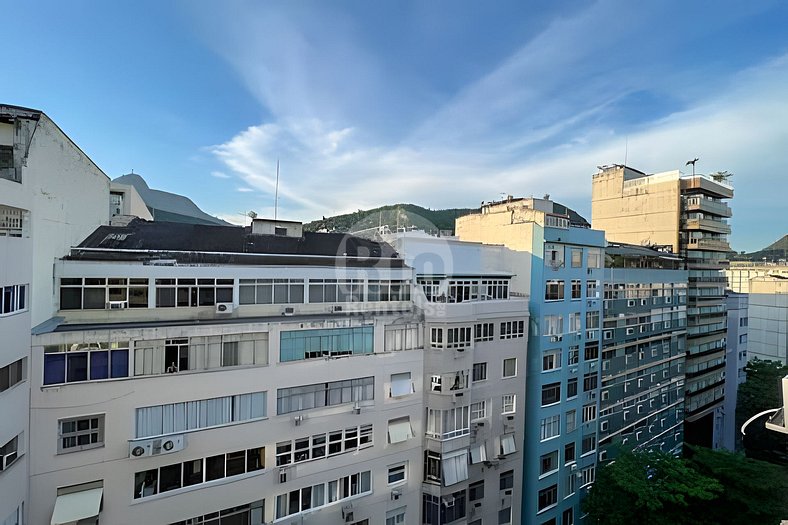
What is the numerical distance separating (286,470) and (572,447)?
16.2 metres

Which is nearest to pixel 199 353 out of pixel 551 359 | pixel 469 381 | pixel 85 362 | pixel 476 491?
pixel 85 362

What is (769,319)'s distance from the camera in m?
47.4

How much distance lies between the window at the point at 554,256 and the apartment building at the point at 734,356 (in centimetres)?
2945

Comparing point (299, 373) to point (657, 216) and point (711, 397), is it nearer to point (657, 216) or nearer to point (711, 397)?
point (657, 216)

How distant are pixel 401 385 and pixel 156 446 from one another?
331 inches

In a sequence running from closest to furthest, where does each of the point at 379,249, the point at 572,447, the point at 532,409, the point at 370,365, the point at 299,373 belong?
1. the point at 299,373
2. the point at 370,365
3. the point at 379,249
4. the point at 532,409
5. the point at 572,447

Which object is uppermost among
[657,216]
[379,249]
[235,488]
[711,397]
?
[657,216]

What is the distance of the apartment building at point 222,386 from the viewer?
11070mm

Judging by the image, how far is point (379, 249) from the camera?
1934 centimetres

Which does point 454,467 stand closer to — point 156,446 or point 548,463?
point 548,463

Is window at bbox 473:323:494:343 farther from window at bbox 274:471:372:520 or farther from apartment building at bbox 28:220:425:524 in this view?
window at bbox 274:471:372:520

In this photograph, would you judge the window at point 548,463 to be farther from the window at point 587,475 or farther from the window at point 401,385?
the window at point 401,385

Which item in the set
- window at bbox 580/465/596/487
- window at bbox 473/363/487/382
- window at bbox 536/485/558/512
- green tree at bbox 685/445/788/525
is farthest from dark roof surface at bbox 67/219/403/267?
green tree at bbox 685/445/788/525

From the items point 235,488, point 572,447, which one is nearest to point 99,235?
point 235,488
